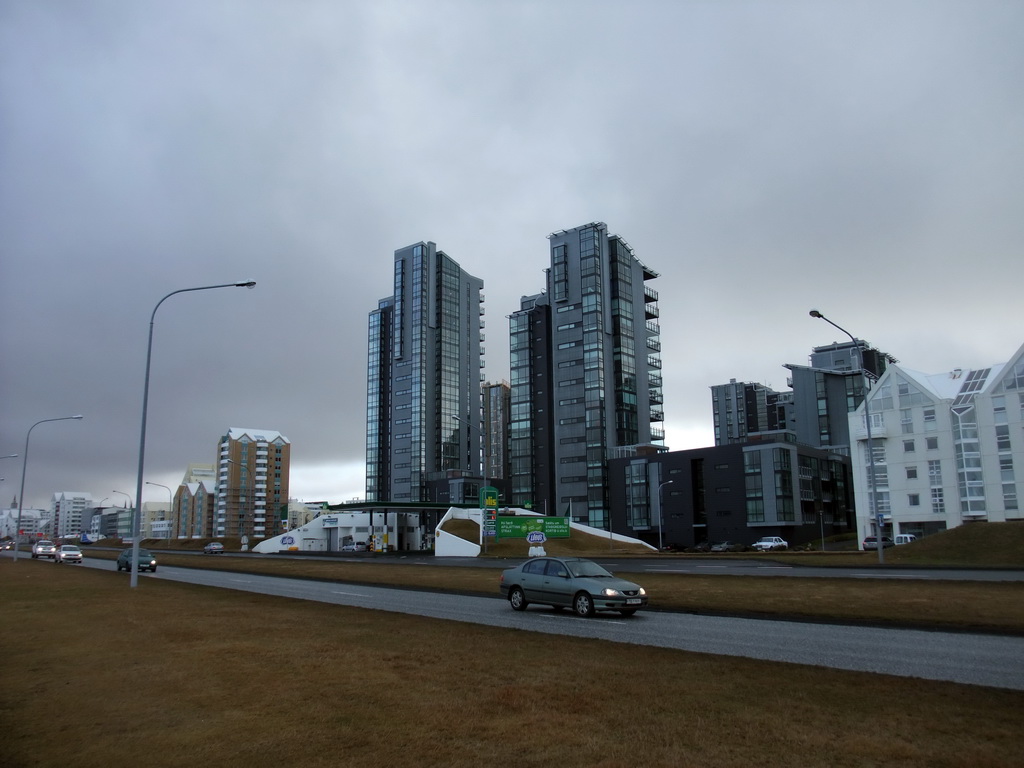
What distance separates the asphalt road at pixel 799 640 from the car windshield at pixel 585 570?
1179 mm

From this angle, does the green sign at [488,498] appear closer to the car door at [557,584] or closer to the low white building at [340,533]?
the low white building at [340,533]

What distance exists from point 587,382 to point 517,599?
355 feet

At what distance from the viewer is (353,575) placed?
136 feet

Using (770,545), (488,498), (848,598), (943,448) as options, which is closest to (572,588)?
(848,598)

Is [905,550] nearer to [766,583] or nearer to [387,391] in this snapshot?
[766,583]

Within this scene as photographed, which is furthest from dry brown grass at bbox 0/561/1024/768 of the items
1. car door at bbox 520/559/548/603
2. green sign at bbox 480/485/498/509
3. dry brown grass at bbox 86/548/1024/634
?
green sign at bbox 480/485/498/509

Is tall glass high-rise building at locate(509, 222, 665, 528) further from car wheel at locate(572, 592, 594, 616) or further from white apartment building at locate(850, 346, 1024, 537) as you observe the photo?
car wheel at locate(572, 592, 594, 616)

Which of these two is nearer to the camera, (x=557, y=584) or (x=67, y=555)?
(x=557, y=584)

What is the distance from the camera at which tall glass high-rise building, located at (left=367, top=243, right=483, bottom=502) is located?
167m

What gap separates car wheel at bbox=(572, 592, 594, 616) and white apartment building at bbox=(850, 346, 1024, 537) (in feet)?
253

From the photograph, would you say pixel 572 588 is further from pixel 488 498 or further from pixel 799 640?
pixel 488 498

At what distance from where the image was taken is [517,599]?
72.5ft

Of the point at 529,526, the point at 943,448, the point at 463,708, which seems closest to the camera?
the point at 463,708

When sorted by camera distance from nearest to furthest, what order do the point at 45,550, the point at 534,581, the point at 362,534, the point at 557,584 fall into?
the point at 557,584 → the point at 534,581 → the point at 45,550 → the point at 362,534
